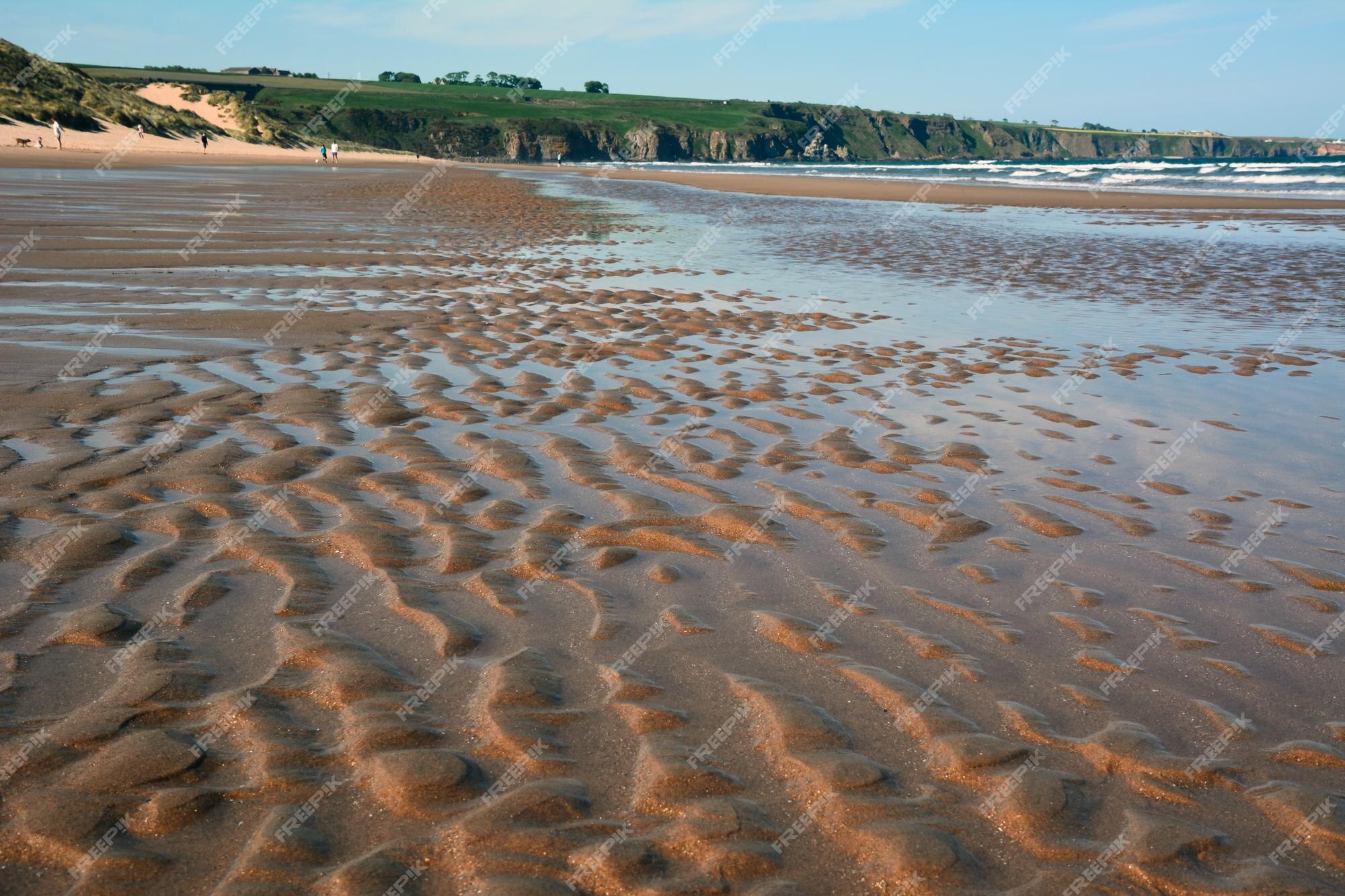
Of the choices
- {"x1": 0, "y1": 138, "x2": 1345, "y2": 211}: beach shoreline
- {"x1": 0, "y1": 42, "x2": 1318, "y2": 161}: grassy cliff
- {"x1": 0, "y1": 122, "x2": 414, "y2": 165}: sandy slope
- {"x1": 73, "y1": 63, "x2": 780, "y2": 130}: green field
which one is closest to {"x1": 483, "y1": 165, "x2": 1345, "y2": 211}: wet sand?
{"x1": 0, "y1": 138, "x2": 1345, "y2": 211}: beach shoreline

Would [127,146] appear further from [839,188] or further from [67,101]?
[839,188]

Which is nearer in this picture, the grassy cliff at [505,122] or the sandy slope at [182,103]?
the sandy slope at [182,103]

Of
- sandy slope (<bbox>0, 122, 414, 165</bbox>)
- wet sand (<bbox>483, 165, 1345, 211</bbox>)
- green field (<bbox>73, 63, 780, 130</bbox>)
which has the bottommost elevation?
wet sand (<bbox>483, 165, 1345, 211</bbox>)

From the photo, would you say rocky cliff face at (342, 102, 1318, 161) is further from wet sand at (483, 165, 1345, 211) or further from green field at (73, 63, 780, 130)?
wet sand at (483, 165, 1345, 211)

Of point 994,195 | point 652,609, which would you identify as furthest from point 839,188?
point 652,609

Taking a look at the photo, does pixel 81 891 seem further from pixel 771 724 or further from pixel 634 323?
pixel 634 323

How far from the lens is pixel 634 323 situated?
1117 centimetres

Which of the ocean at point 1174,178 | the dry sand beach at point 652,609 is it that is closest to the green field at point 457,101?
the ocean at point 1174,178

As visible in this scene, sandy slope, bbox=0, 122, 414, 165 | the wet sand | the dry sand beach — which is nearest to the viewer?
the dry sand beach

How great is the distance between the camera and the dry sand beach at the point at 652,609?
8.86 feet

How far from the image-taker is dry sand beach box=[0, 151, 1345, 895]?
106 inches

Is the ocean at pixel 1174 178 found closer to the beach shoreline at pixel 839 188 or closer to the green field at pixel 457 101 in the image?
the beach shoreline at pixel 839 188

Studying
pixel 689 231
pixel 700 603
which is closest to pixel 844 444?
pixel 700 603

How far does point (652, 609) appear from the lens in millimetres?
4227
